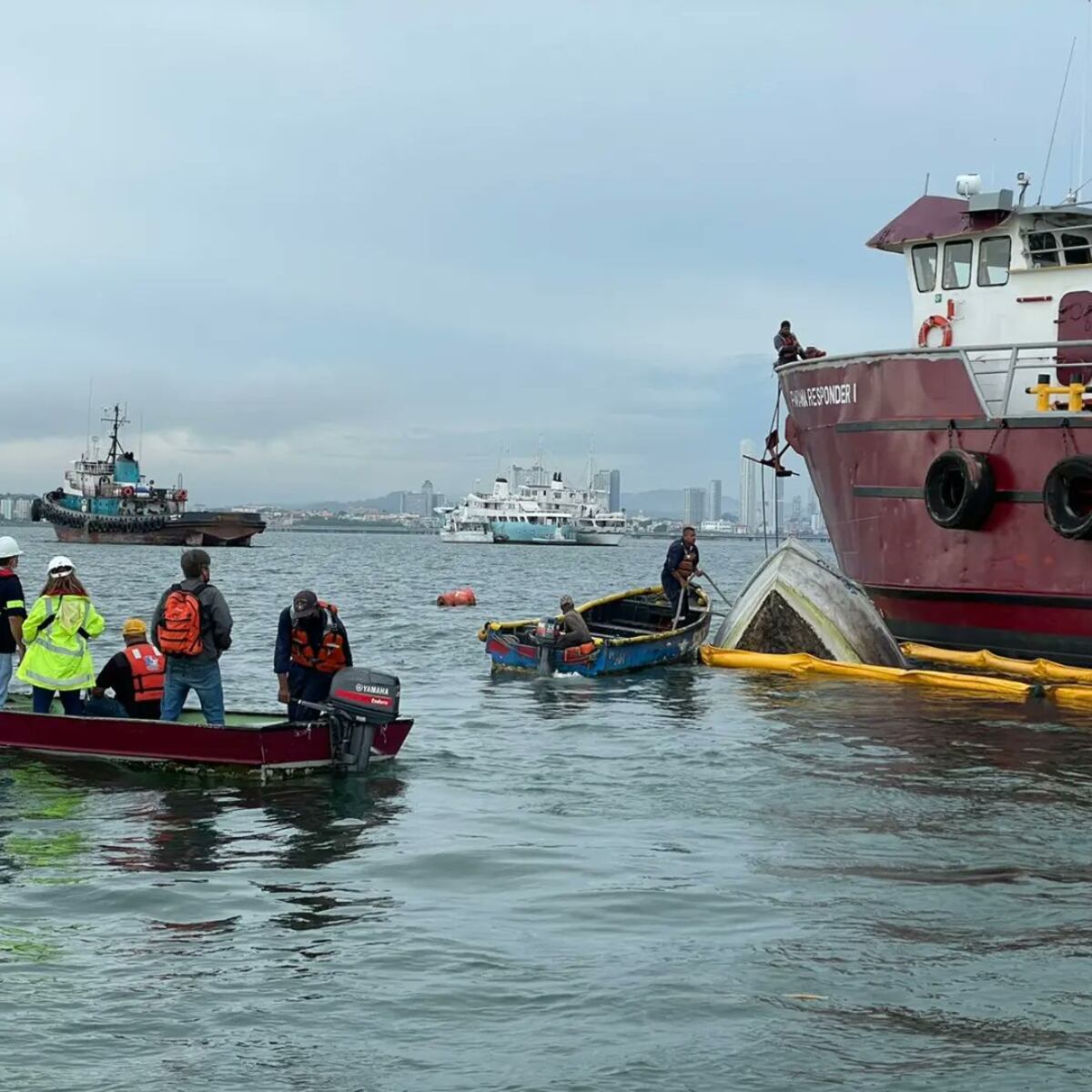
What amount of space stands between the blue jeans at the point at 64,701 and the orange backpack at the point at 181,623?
67.2 inches

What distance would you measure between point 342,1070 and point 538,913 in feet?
9.08

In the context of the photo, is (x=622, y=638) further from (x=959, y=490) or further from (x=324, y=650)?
(x=324, y=650)

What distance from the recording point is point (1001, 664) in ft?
72.5

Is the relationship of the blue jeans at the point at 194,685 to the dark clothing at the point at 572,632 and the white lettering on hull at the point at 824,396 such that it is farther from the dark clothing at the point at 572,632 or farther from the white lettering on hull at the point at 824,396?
the white lettering on hull at the point at 824,396

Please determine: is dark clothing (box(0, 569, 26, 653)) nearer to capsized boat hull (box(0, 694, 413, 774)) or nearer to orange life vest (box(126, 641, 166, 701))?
capsized boat hull (box(0, 694, 413, 774))

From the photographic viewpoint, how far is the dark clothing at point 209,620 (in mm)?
13289

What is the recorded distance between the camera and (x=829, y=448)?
82.9 ft

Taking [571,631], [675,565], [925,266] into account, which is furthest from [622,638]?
[925,266]

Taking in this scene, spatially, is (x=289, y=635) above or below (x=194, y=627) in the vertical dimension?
below

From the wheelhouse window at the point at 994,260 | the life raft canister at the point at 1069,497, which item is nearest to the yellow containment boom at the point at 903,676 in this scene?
the life raft canister at the point at 1069,497

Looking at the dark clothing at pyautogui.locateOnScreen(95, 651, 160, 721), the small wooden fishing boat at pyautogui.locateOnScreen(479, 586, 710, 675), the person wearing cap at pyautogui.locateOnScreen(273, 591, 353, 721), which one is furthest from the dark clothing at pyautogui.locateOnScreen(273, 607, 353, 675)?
the small wooden fishing boat at pyautogui.locateOnScreen(479, 586, 710, 675)

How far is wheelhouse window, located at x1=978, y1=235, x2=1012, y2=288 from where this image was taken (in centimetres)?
2533

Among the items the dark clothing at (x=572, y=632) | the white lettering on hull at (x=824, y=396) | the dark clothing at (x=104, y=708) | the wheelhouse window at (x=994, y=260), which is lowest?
the dark clothing at (x=104, y=708)

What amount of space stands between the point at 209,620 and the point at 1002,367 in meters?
14.0
